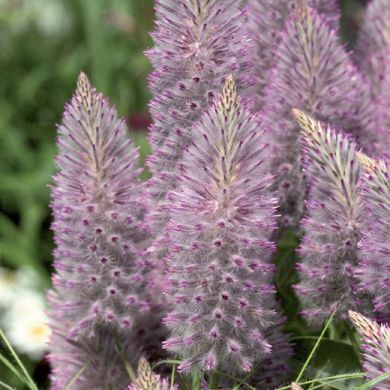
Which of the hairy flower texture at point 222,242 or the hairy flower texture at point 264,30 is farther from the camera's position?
the hairy flower texture at point 264,30

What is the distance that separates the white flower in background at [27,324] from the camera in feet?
9.10

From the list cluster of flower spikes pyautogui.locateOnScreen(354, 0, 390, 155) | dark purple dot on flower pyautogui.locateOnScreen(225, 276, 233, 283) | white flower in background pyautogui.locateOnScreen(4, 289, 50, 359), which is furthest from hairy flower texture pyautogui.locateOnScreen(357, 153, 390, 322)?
white flower in background pyautogui.locateOnScreen(4, 289, 50, 359)

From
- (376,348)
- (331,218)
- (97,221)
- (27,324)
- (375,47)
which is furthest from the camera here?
(27,324)

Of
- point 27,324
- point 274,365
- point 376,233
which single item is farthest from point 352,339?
point 27,324

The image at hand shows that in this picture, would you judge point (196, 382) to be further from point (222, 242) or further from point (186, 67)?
point (186, 67)

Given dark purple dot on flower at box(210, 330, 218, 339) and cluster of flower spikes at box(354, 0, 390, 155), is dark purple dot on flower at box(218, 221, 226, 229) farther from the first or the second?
cluster of flower spikes at box(354, 0, 390, 155)

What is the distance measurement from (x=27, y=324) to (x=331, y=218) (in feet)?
6.07

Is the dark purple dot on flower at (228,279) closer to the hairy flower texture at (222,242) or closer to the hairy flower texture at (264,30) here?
the hairy flower texture at (222,242)

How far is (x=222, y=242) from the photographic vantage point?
1215mm

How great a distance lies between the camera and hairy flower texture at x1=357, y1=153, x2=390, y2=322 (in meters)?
1.18

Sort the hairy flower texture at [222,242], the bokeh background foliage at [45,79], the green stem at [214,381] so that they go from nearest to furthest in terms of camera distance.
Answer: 1. the hairy flower texture at [222,242]
2. the green stem at [214,381]
3. the bokeh background foliage at [45,79]

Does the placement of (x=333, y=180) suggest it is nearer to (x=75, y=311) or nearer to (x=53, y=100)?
(x=75, y=311)

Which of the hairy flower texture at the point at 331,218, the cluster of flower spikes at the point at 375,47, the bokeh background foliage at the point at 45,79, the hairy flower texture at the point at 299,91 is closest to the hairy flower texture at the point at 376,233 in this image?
the hairy flower texture at the point at 331,218

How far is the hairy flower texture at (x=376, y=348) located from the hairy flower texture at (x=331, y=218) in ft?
0.67
